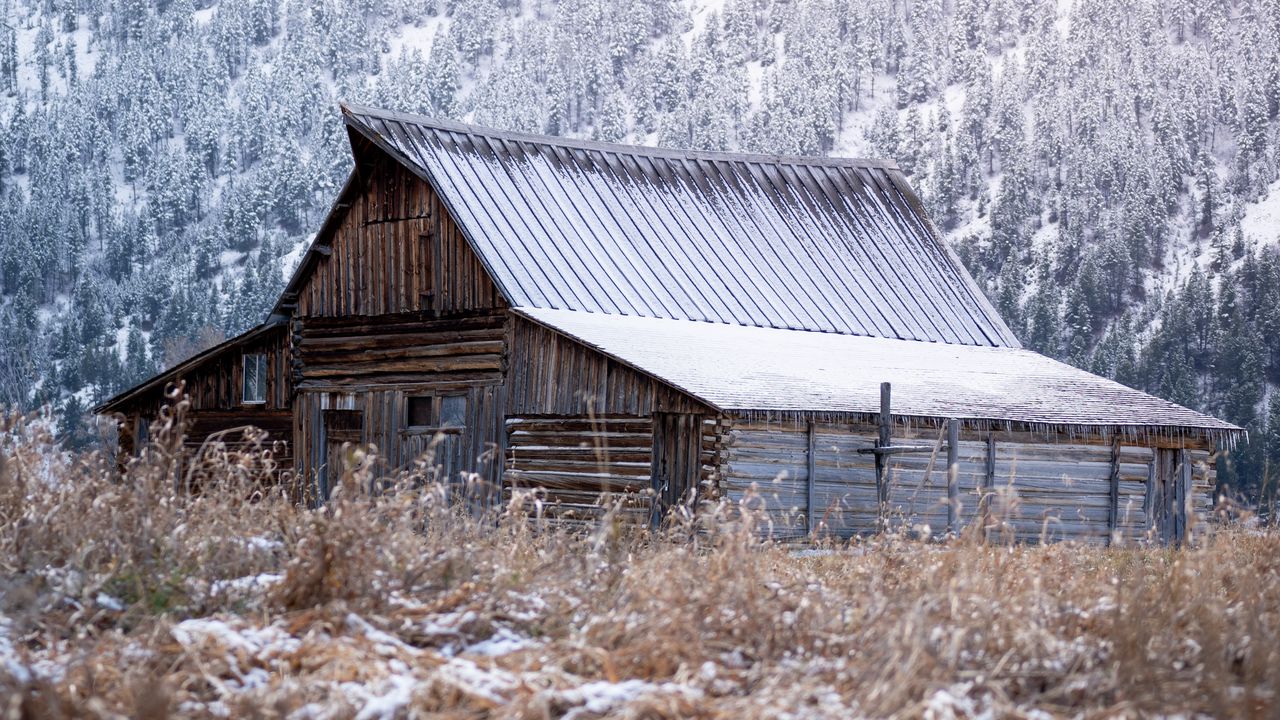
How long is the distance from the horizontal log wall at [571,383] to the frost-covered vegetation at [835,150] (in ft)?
172

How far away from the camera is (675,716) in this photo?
5734 millimetres

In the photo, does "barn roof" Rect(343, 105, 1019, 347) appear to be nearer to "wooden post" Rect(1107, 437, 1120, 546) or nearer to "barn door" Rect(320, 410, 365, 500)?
"barn door" Rect(320, 410, 365, 500)

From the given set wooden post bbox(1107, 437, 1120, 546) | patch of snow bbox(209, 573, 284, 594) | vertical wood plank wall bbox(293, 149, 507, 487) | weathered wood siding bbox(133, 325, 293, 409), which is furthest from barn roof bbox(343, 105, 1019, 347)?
patch of snow bbox(209, 573, 284, 594)

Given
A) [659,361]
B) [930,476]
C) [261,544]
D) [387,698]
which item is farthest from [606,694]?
[930,476]

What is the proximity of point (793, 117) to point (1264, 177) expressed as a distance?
60574 mm

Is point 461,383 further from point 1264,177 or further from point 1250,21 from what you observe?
point 1250,21

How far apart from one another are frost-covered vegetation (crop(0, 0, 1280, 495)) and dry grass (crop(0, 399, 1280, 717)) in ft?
211

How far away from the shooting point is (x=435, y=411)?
23938 millimetres

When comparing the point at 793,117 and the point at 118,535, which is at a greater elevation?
the point at 793,117

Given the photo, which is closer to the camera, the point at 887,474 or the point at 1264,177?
the point at 887,474

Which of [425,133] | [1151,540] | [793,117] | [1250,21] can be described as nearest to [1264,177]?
[1250,21]

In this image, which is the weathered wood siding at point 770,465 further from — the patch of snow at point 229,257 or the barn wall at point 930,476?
the patch of snow at point 229,257

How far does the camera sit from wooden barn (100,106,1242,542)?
21.0m

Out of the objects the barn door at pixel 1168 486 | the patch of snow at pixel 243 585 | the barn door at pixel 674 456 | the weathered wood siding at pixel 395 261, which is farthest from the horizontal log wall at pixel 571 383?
the patch of snow at pixel 243 585
